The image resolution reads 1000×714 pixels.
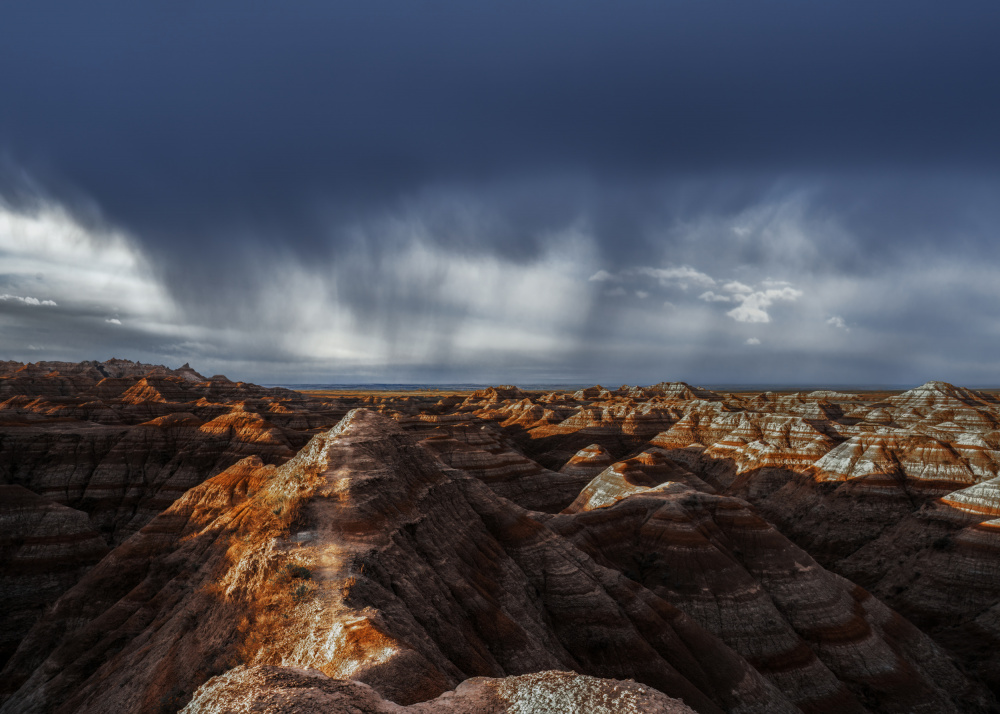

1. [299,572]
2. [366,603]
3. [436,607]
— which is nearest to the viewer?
[366,603]

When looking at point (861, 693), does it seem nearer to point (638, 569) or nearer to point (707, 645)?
point (707, 645)

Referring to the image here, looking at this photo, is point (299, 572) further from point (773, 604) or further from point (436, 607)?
point (773, 604)

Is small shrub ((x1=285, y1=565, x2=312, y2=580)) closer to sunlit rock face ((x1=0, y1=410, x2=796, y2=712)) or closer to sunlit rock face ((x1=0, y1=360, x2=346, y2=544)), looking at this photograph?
sunlit rock face ((x1=0, y1=410, x2=796, y2=712))

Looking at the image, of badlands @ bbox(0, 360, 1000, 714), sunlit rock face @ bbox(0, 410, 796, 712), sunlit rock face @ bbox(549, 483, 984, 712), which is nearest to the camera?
badlands @ bbox(0, 360, 1000, 714)

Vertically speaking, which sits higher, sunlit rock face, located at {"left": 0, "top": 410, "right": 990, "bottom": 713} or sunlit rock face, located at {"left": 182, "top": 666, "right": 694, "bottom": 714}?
sunlit rock face, located at {"left": 182, "top": 666, "right": 694, "bottom": 714}

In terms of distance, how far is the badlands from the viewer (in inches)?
555

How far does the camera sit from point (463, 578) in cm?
2150

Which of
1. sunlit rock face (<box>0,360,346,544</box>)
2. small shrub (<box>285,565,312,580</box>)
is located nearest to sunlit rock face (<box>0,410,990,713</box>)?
small shrub (<box>285,565,312,580</box>)

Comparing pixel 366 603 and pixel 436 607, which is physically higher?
pixel 366 603

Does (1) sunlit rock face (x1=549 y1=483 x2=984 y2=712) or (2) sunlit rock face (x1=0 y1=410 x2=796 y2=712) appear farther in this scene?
(1) sunlit rock face (x1=549 y1=483 x2=984 y2=712)

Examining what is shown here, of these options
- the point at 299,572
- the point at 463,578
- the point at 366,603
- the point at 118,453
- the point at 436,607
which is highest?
the point at 299,572

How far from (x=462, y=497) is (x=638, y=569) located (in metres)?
18.0

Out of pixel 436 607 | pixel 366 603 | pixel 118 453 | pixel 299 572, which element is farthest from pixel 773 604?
pixel 118 453

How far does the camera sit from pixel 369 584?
53.4ft
